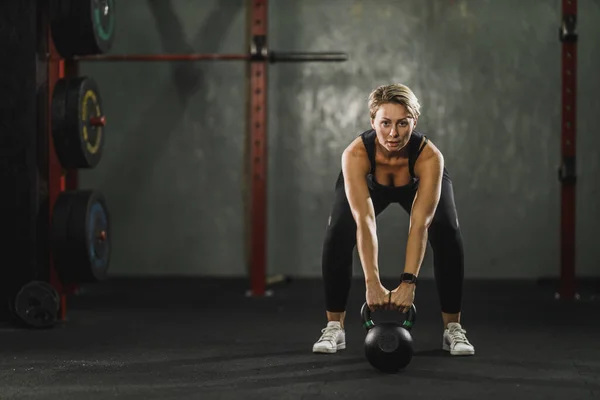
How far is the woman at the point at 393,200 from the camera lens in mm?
2811

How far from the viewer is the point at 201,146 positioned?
18.0 feet

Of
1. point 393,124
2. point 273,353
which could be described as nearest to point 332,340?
point 273,353

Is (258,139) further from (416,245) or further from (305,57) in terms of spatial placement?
(416,245)

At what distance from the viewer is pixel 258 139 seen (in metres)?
4.75

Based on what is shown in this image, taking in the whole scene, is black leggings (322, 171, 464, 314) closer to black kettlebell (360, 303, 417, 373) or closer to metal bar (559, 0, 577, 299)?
black kettlebell (360, 303, 417, 373)

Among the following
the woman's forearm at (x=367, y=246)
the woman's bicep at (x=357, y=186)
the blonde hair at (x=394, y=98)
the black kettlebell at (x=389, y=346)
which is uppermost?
the blonde hair at (x=394, y=98)

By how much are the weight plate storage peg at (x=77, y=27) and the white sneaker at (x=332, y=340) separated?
1.65 m

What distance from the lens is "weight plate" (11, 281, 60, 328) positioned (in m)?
3.69

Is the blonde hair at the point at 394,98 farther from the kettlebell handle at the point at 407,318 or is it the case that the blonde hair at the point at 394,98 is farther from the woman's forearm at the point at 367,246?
the kettlebell handle at the point at 407,318

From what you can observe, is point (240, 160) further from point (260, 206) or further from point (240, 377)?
point (240, 377)

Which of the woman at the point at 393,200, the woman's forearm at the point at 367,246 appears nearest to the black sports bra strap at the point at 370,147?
the woman at the point at 393,200

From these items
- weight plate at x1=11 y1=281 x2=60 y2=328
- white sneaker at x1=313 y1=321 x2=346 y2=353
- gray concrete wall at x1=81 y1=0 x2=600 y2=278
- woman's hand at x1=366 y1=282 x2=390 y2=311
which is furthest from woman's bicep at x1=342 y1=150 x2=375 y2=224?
gray concrete wall at x1=81 y1=0 x2=600 y2=278

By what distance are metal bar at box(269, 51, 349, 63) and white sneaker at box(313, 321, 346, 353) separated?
2070 mm

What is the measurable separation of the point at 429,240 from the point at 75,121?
5.46 feet
